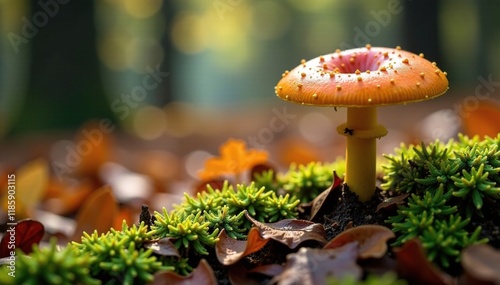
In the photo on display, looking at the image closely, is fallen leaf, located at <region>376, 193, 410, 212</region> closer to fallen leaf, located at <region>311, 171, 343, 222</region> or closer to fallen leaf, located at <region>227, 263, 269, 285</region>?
fallen leaf, located at <region>311, 171, 343, 222</region>

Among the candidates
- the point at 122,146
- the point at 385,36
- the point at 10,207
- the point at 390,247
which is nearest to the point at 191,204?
the point at 390,247

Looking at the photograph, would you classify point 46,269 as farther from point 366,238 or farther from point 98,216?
point 98,216

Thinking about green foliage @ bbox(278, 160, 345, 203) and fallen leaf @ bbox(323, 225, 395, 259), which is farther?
green foliage @ bbox(278, 160, 345, 203)

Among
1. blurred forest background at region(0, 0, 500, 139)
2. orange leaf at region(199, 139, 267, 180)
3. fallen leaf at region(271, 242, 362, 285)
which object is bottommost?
blurred forest background at region(0, 0, 500, 139)

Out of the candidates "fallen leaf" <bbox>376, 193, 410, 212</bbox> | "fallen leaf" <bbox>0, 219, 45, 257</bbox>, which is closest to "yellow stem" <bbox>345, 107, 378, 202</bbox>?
"fallen leaf" <bbox>376, 193, 410, 212</bbox>

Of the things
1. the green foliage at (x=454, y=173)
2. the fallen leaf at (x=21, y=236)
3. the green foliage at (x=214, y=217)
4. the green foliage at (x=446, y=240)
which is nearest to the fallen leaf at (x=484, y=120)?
the green foliage at (x=454, y=173)

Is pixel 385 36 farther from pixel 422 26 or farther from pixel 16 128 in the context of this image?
pixel 16 128

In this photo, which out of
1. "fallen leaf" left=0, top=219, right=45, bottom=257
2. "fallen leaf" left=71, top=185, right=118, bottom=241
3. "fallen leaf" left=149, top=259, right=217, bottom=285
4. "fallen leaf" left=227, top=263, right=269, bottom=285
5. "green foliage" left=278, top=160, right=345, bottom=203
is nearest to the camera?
"fallen leaf" left=149, top=259, right=217, bottom=285

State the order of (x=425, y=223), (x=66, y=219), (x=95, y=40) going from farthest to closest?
(x=95, y=40)
(x=66, y=219)
(x=425, y=223)
